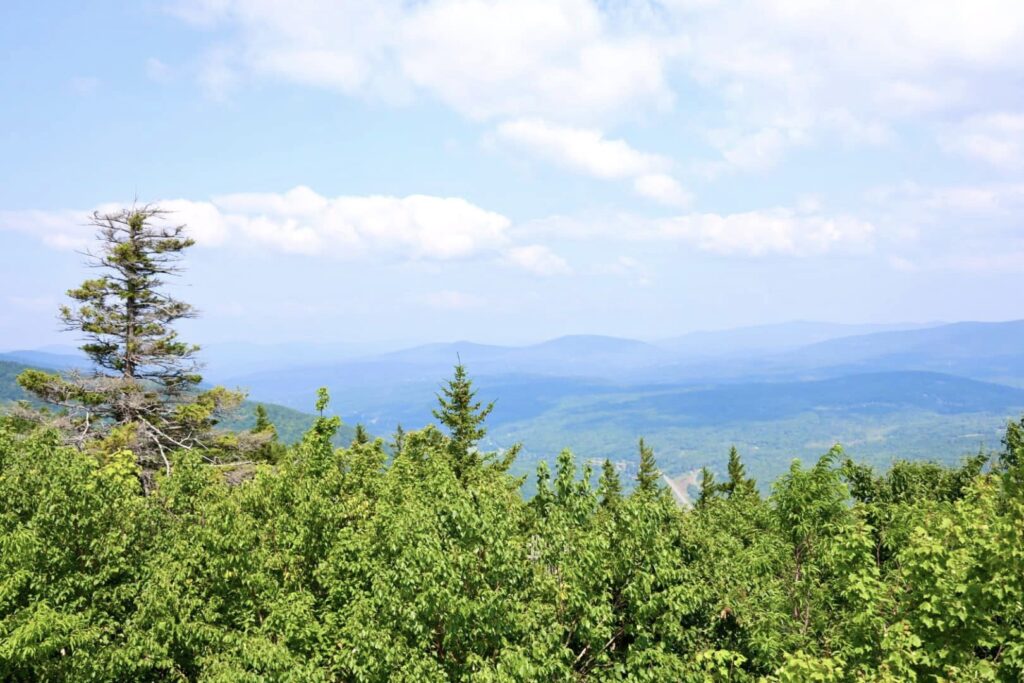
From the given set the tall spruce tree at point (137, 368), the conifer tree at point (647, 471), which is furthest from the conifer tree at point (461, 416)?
the conifer tree at point (647, 471)

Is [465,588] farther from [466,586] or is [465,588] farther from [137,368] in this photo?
[137,368]

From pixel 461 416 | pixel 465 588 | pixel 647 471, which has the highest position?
pixel 461 416

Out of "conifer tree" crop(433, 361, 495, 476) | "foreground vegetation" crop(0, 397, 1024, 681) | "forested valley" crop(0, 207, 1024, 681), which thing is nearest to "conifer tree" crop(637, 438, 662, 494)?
"conifer tree" crop(433, 361, 495, 476)

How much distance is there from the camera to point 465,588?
14125mm

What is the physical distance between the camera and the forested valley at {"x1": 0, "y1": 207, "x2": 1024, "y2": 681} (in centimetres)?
1305

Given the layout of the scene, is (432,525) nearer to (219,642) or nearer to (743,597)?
(219,642)

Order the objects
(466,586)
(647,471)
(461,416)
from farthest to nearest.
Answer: (647,471), (461,416), (466,586)

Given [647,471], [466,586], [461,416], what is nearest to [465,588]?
[466,586]

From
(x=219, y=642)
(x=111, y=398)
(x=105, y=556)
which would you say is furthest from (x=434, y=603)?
(x=111, y=398)

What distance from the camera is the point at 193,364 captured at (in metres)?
39.3

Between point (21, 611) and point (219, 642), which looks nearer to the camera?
point (21, 611)

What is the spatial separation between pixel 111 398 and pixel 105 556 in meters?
23.5

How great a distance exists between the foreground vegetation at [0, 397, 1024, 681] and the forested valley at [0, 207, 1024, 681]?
7cm

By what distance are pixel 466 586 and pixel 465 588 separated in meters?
0.05
